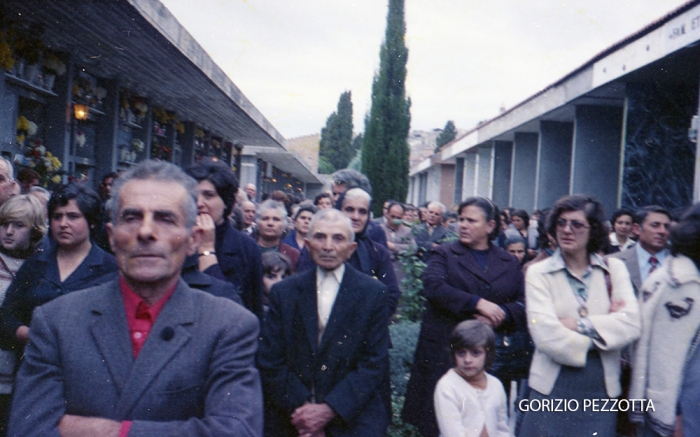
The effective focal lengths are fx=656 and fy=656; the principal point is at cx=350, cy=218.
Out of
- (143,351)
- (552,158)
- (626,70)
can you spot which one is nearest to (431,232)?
(626,70)

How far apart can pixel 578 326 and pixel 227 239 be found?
229 centimetres

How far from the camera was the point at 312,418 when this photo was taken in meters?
3.70

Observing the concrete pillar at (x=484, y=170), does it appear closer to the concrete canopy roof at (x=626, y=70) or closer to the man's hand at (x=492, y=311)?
the concrete canopy roof at (x=626, y=70)

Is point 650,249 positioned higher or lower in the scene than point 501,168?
lower

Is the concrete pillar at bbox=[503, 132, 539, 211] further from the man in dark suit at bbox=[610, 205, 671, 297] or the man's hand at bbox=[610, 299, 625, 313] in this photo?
the man's hand at bbox=[610, 299, 625, 313]

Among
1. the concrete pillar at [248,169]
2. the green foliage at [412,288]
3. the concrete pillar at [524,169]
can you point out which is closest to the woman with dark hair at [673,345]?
the green foliage at [412,288]

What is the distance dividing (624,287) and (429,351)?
158 cm

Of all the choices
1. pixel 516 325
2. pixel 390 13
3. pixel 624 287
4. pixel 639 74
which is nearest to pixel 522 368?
pixel 516 325

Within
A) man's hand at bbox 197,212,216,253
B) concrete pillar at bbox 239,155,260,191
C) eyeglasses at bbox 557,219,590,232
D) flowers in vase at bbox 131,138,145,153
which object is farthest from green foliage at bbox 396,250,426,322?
concrete pillar at bbox 239,155,260,191

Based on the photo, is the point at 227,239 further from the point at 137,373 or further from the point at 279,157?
the point at 279,157

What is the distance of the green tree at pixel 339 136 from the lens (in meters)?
70.0

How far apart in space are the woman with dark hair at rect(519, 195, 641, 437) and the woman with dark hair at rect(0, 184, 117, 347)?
9.05 feet

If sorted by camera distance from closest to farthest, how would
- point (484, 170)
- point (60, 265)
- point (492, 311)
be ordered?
point (60, 265) < point (492, 311) < point (484, 170)

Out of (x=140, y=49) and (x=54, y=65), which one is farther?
(x=54, y=65)
